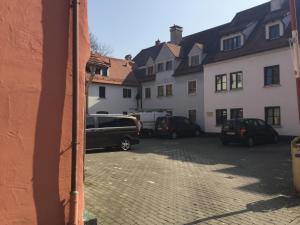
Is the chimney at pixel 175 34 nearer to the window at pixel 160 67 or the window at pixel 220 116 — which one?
the window at pixel 160 67

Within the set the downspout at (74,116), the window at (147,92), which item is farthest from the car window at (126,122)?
the window at (147,92)

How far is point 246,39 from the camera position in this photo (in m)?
31.8

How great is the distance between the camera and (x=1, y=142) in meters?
4.86

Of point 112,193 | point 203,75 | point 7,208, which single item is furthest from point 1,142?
point 203,75

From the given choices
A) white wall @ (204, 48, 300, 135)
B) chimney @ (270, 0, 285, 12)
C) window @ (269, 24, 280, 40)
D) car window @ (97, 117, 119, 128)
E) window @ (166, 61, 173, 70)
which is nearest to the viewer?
car window @ (97, 117, 119, 128)

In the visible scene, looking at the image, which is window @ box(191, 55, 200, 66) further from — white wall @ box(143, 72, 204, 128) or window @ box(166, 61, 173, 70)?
window @ box(166, 61, 173, 70)

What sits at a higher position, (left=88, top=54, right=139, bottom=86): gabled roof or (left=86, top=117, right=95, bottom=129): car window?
(left=88, top=54, right=139, bottom=86): gabled roof

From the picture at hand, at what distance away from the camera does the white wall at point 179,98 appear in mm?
36719

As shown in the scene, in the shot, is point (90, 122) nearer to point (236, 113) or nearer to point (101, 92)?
point (236, 113)

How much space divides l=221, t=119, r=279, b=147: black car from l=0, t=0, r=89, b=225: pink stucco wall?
1891 centimetres

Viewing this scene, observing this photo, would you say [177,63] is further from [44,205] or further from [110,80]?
[44,205]

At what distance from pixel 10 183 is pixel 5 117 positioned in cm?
82

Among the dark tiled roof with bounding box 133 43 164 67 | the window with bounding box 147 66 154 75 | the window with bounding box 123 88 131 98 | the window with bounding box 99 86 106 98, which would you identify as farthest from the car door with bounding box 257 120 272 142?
the dark tiled roof with bounding box 133 43 164 67

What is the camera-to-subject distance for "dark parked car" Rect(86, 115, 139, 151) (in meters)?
19.7
